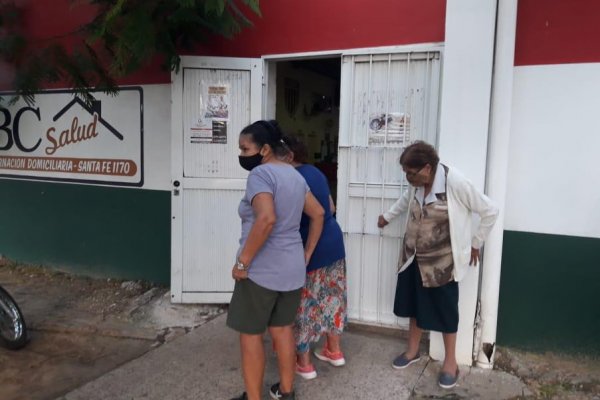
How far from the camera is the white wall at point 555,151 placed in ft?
10.6

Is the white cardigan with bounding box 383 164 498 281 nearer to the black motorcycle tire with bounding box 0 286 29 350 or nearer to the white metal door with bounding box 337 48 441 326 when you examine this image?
the white metal door with bounding box 337 48 441 326

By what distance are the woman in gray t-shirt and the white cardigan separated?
0.87 meters

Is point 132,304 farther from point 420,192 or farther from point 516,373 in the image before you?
point 516,373

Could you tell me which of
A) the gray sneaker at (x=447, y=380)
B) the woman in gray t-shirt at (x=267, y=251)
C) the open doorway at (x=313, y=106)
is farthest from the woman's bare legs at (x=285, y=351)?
the open doorway at (x=313, y=106)

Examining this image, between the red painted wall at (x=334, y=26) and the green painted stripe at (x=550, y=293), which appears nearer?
the green painted stripe at (x=550, y=293)

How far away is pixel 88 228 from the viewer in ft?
18.2

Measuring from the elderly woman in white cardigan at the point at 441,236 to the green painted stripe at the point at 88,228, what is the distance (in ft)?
9.04

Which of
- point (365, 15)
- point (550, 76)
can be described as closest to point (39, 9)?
point (365, 15)

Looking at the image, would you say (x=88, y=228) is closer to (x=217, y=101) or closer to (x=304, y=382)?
(x=217, y=101)

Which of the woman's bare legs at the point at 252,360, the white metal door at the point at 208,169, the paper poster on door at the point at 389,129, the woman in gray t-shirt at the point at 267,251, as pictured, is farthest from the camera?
the white metal door at the point at 208,169

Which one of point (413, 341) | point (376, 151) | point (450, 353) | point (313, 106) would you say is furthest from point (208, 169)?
point (313, 106)

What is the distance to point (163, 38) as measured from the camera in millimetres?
4047

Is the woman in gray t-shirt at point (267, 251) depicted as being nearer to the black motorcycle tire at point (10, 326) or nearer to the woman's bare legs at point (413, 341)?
the woman's bare legs at point (413, 341)

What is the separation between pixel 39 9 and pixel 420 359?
5.46 metres
